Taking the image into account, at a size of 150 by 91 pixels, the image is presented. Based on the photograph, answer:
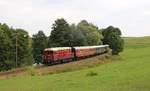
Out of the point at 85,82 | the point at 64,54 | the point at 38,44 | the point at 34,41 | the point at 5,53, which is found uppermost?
the point at 34,41

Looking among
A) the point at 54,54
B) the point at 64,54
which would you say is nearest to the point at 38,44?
the point at 64,54

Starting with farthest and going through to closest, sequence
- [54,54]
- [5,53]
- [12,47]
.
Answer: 1. [12,47]
2. [5,53]
3. [54,54]

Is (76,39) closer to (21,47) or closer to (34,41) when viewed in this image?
(21,47)

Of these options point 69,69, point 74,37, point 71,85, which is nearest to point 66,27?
point 74,37

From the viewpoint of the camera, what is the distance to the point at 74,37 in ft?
334

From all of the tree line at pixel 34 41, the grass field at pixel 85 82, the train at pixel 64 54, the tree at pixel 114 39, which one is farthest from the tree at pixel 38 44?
the grass field at pixel 85 82

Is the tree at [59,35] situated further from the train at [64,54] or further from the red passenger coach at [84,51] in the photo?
the train at [64,54]

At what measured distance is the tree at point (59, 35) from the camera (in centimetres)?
9762

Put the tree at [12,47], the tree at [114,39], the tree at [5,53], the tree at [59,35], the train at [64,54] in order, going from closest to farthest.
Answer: the train at [64,54]
the tree at [5,53]
the tree at [12,47]
the tree at [59,35]
the tree at [114,39]

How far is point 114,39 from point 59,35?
88.2ft

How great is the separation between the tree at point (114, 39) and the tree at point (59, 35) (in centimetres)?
2030

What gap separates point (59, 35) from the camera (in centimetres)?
9825

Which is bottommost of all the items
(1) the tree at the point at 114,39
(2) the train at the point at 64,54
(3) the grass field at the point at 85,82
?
(3) the grass field at the point at 85,82

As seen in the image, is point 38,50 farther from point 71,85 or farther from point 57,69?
point 71,85
